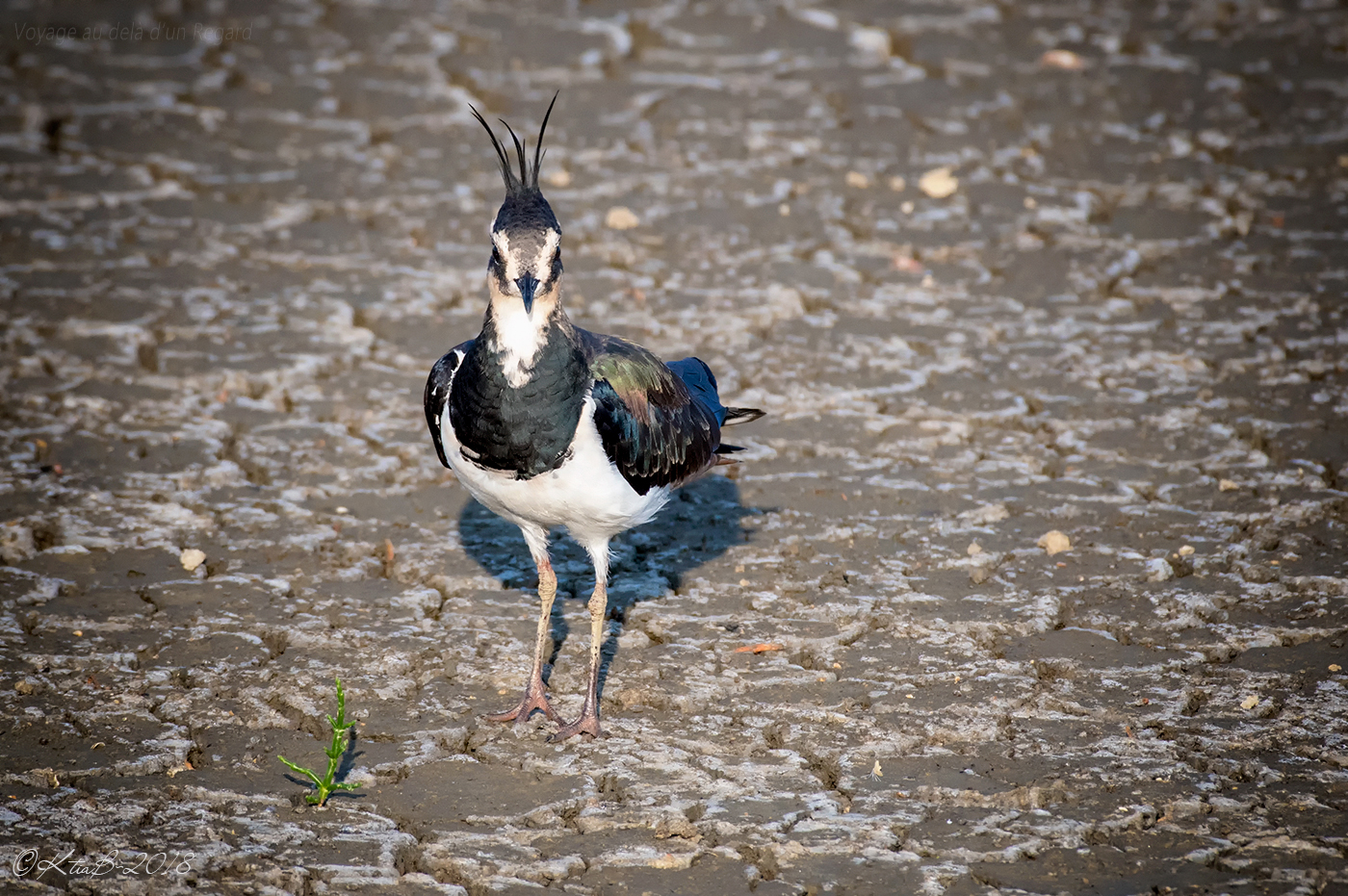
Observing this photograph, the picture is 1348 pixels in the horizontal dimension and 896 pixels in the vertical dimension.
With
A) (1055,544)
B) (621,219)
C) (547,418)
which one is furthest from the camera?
(621,219)

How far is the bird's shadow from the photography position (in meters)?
5.64

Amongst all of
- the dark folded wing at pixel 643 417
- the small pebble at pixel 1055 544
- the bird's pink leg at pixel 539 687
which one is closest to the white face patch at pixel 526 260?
the dark folded wing at pixel 643 417

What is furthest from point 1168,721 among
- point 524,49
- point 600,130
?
point 524,49

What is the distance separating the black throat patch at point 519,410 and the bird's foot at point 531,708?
941mm

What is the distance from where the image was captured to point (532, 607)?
5508 mm

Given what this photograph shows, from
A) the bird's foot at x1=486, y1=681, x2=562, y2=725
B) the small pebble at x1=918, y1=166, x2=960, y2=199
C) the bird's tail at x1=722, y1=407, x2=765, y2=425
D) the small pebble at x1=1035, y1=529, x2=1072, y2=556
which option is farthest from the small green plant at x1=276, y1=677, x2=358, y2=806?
the small pebble at x1=918, y1=166, x2=960, y2=199

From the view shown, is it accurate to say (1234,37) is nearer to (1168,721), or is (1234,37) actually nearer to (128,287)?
(1168,721)

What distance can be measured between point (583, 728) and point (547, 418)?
4.05ft

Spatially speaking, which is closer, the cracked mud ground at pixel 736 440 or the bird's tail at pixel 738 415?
the cracked mud ground at pixel 736 440

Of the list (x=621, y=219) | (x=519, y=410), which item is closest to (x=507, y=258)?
(x=519, y=410)

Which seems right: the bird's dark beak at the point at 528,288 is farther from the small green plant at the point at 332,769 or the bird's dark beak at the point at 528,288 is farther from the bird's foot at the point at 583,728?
the bird's foot at the point at 583,728

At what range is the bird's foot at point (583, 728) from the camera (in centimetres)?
471

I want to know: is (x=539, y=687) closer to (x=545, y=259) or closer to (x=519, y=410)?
(x=519, y=410)

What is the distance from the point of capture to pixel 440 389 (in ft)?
15.4
